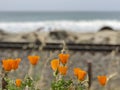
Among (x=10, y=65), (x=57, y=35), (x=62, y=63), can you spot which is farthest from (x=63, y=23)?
(x=10, y=65)

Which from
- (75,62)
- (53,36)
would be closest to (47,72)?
(75,62)

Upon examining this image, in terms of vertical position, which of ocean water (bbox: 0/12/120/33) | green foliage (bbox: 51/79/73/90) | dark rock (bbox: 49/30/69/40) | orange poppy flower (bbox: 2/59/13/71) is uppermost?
ocean water (bbox: 0/12/120/33)

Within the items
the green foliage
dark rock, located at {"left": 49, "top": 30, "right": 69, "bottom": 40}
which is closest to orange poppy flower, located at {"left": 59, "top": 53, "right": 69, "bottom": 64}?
the green foliage

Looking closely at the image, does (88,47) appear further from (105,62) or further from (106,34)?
(106,34)

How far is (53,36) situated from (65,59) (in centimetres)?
1561

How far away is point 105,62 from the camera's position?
35.9 feet

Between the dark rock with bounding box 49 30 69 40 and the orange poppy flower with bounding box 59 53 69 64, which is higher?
the dark rock with bounding box 49 30 69 40

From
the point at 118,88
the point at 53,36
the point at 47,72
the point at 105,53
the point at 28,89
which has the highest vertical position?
the point at 53,36

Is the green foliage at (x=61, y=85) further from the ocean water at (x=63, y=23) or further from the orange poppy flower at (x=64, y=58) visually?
the ocean water at (x=63, y=23)

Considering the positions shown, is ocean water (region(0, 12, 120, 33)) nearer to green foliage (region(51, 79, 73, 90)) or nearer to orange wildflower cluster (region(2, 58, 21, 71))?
green foliage (region(51, 79, 73, 90))

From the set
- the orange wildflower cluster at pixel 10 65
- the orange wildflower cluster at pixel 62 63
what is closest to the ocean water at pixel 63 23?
the orange wildflower cluster at pixel 62 63

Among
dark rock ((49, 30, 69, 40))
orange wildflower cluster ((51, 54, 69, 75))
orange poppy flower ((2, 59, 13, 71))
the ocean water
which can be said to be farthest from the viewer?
the ocean water

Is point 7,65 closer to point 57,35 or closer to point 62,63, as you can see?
point 62,63

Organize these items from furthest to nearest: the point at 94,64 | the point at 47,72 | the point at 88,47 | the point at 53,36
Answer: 1. the point at 53,36
2. the point at 88,47
3. the point at 94,64
4. the point at 47,72
